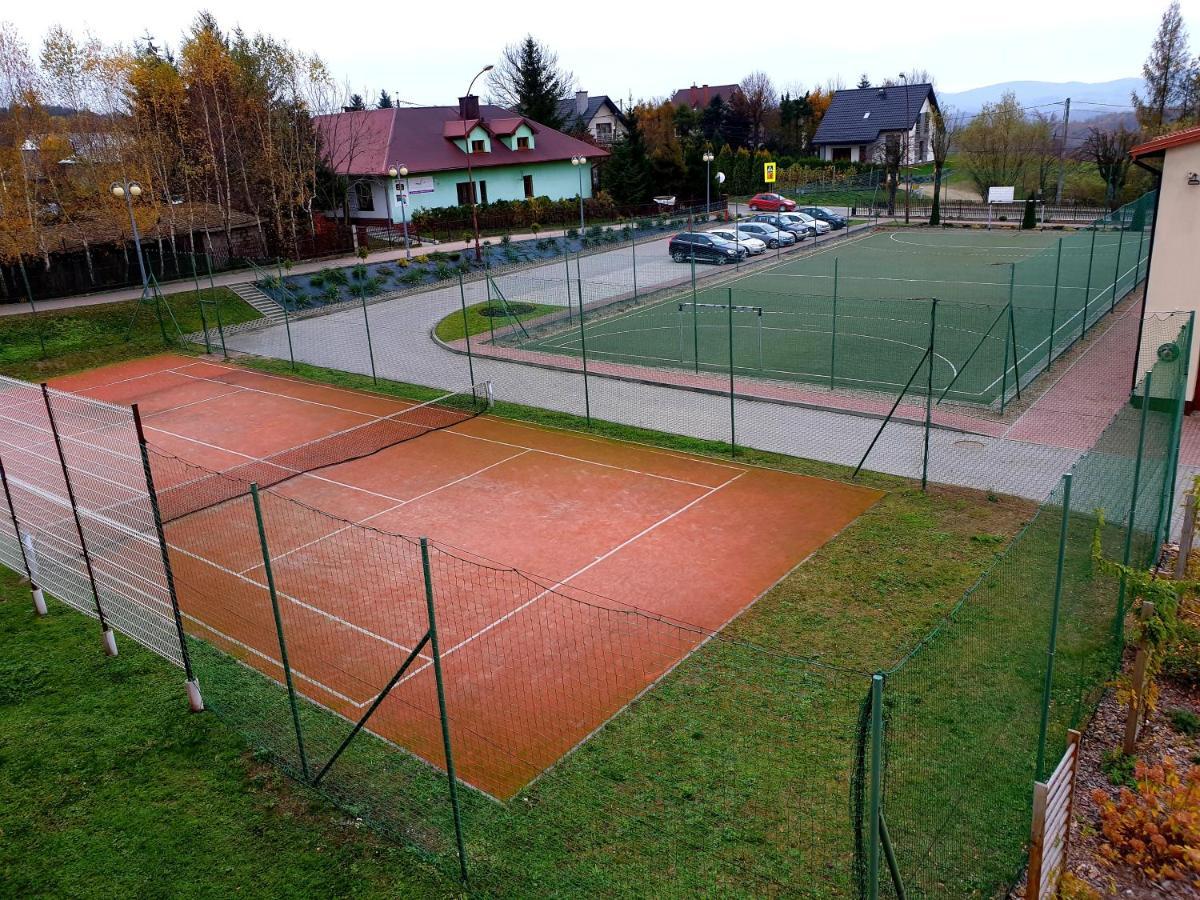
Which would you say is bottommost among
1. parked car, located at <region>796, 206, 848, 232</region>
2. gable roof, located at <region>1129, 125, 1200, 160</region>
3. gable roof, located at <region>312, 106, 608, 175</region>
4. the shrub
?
the shrub

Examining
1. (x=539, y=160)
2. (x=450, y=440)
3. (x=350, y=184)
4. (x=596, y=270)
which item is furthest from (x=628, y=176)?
(x=450, y=440)

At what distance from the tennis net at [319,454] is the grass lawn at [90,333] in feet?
40.7

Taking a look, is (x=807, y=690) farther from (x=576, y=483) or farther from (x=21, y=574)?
(x=21, y=574)

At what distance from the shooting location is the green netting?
690 cm

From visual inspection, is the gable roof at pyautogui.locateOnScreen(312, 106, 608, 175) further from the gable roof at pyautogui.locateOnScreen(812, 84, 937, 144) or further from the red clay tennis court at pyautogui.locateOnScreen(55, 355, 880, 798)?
the red clay tennis court at pyautogui.locateOnScreen(55, 355, 880, 798)

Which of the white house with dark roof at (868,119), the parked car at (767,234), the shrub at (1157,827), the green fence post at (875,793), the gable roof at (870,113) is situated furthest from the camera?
the gable roof at (870,113)

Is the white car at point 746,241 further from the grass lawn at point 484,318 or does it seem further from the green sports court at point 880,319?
the grass lawn at point 484,318

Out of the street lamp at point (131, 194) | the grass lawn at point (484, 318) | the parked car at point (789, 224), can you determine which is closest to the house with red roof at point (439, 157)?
the parked car at point (789, 224)

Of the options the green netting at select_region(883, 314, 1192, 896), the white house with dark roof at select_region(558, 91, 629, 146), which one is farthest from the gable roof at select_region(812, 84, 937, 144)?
the green netting at select_region(883, 314, 1192, 896)

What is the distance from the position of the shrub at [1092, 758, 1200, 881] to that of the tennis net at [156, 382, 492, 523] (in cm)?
1275

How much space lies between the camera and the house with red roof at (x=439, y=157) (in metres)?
49.1

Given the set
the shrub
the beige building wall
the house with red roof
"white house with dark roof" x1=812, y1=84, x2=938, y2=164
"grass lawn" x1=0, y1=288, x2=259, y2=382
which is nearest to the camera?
the shrub

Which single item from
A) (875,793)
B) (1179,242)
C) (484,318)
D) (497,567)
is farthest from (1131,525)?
(484,318)

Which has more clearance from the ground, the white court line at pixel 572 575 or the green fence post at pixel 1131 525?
the green fence post at pixel 1131 525
